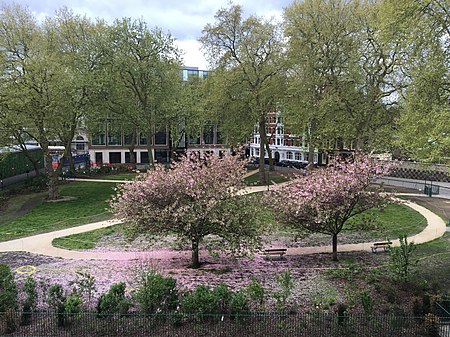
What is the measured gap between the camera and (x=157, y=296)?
39.4 feet

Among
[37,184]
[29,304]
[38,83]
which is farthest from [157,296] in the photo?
[37,184]

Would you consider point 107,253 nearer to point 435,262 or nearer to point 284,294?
point 284,294

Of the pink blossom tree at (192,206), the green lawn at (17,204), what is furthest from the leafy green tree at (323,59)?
the green lawn at (17,204)

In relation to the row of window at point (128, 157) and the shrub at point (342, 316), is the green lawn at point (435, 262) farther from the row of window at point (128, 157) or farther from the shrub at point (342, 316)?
the row of window at point (128, 157)

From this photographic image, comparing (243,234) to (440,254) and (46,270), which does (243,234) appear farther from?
(440,254)

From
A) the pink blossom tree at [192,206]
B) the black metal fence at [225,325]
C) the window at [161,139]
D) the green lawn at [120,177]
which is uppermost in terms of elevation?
the window at [161,139]

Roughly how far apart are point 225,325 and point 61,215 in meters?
20.5

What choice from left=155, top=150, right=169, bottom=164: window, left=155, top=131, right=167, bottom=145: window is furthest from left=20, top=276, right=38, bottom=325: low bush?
left=155, top=131, right=167, bottom=145: window

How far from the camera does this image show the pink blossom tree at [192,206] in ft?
50.9

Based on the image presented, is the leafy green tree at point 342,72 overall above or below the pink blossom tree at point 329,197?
above

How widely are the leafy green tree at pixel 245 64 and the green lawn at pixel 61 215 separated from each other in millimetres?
16051

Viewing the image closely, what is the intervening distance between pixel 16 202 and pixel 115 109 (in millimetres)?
12504

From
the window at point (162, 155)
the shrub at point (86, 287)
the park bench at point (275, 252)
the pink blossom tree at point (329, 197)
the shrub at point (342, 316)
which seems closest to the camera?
the shrub at point (342, 316)

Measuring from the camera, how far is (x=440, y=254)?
61.2 feet
